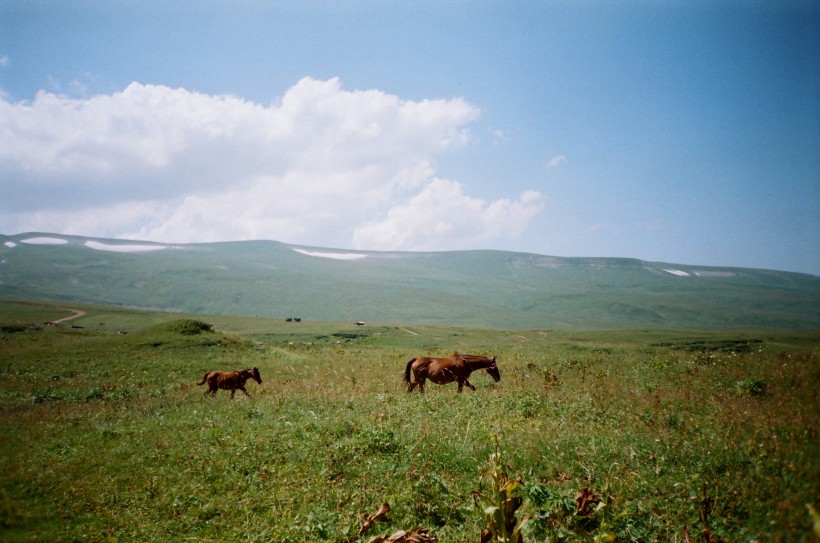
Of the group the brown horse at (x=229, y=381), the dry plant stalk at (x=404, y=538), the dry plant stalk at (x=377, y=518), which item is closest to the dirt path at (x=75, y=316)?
the brown horse at (x=229, y=381)

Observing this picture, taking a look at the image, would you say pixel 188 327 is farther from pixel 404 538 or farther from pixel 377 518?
pixel 404 538

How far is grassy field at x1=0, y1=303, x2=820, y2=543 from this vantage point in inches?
154

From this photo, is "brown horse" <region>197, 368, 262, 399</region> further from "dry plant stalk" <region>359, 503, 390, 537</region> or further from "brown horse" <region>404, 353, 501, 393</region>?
"dry plant stalk" <region>359, 503, 390, 537</region>

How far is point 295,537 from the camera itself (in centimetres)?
659

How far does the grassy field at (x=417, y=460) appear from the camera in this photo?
3910 millimetres

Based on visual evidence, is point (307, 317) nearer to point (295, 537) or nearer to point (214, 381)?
point (214, 381)

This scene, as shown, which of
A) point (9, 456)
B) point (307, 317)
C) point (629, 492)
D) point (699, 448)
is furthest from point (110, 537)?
point (307, 317)

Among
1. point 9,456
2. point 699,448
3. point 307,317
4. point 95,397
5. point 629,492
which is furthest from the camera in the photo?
point 307,317

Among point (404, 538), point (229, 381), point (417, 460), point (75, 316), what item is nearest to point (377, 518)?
point (404, 538)

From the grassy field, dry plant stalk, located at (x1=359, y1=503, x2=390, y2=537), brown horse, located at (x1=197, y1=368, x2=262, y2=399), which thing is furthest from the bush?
dry plant stalk, located at (x1=359, y1=503, x2=390, y2=537)

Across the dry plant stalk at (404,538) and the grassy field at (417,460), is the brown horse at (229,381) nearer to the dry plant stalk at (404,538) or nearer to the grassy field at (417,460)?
the grassy field at (417,460)

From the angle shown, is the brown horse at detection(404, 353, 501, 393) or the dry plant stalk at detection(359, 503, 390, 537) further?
the brown horse at detection(404, 353, 501, 393)

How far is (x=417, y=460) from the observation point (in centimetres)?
904

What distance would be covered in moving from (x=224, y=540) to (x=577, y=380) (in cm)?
1671
